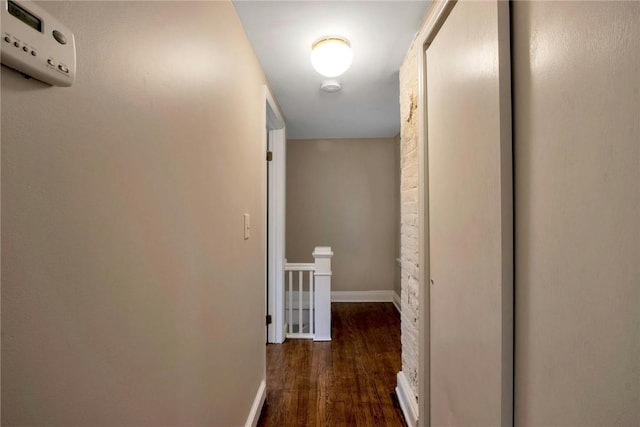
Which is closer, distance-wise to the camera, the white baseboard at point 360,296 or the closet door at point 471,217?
the closet door at point 471,217

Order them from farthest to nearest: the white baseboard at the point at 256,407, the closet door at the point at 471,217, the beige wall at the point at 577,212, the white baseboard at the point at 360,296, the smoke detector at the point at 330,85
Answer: the white baseboard at the point at 360,296
the smoke detector at the point at 330,85
the white baseboard at the point at 256,407
the closet door at the point at 471,217
the beige wall at the point at 577,212

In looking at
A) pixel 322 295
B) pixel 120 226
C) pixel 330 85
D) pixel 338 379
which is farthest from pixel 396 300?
pixel 120 226

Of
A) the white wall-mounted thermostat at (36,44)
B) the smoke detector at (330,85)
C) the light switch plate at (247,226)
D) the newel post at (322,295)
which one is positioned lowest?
the newel post at (322,295)

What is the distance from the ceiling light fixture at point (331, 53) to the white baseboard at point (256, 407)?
1962mm

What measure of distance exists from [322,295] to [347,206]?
165cm

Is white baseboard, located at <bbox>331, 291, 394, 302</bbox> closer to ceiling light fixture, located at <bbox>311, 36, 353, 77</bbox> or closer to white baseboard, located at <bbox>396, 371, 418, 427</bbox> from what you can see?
white baseboard, located at <bbox>396, 371, 418, 427</bbox>

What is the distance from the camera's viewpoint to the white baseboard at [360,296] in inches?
163

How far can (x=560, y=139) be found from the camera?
0.68 metres

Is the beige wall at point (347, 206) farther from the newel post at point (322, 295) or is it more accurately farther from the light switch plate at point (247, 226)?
the light switch plate at point (247, 226)

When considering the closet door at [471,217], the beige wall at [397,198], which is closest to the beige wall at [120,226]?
the closet door at [471,217]

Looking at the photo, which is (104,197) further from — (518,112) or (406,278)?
(406,278)

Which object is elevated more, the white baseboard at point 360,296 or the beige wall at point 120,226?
the beige wall at point 120,226

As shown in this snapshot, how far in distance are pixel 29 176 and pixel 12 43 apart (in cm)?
17

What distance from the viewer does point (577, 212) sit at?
636mm
